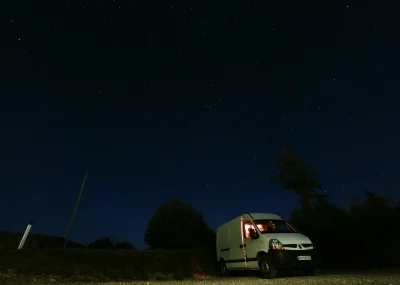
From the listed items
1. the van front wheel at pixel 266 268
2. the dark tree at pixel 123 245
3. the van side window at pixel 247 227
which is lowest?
the van front wheel at pixel 266 268

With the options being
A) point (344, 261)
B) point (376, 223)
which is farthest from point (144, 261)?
point (376, 223)

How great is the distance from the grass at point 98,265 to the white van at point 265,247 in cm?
226

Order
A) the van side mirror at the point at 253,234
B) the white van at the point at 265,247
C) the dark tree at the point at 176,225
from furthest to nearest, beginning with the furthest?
1. the dark tree at the point at 176,225
2. the van side mirror at the point at 253,234
3. the white van at the point at 265,247

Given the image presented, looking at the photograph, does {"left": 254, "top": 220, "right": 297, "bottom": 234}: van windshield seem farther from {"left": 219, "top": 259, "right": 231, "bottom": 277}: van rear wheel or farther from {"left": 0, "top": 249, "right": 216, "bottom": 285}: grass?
{"left": 0, "top": 249, "right": 216, "bottom": 285}: grass

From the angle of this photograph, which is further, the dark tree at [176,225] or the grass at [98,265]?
the dark tree at [176,225]

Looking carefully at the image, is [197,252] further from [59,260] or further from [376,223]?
[376,223]

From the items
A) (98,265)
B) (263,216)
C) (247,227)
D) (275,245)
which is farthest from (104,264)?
(275,245)

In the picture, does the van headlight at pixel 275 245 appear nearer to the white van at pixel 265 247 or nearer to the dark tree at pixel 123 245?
the white van at pixel 265 247

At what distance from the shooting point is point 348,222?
20781mm

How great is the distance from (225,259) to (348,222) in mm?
9974

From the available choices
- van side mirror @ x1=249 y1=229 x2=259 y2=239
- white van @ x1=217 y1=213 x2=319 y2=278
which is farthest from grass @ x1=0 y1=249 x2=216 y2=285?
van side mirror @ x1=249 y1=229 x2=259 y2=239

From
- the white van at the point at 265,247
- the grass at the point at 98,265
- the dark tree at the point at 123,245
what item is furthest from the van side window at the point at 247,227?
the dark tree at the point at 123,245

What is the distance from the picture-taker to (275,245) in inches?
448

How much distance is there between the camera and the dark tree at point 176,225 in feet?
118
